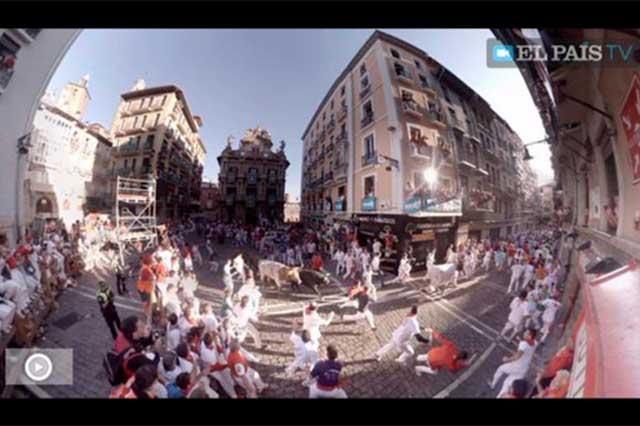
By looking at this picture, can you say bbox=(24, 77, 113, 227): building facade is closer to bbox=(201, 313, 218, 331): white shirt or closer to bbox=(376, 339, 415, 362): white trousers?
bbox=(201, 313, 218, 331): white shirt

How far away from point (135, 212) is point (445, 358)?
3016mm

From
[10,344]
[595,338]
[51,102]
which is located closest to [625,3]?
[595,338]

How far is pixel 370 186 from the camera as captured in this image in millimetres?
1715

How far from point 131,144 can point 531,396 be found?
396 cm

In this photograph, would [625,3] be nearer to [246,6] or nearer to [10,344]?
[246,6]

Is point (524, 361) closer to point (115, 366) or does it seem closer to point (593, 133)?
point (593, 133)

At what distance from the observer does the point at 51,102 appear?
1896 millimetres

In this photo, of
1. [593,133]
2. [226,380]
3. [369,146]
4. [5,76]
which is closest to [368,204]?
[369,146]

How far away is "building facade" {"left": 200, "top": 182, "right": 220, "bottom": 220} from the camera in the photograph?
1.98 metres

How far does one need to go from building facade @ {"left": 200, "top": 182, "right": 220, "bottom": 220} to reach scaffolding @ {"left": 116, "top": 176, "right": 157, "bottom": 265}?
429 millimetres

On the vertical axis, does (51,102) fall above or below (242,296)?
above

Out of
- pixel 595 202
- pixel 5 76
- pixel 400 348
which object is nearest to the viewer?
pixel 400 348

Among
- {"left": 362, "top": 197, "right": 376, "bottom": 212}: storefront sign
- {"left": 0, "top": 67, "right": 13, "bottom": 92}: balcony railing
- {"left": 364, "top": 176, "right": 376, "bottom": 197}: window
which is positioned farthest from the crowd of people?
{"left": 0, "top": 67, "right": 13, "bottom": 92}: balcony railing

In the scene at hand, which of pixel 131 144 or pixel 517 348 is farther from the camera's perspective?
pixel 131 144
